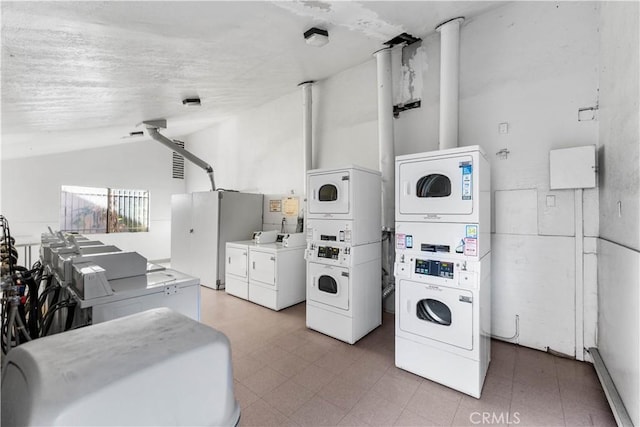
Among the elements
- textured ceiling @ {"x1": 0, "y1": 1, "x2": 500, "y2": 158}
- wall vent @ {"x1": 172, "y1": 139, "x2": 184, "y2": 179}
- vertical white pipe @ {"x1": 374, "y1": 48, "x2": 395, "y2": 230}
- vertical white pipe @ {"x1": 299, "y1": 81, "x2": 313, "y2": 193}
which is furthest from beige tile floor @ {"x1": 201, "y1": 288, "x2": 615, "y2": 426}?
wall vent @ {"x1": 172, "y1": 139, "x2": 184, "y2": 179}

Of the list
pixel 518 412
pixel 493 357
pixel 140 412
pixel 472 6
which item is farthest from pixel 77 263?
pixel 472 6

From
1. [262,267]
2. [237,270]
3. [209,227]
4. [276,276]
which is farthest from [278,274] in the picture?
[209,227]

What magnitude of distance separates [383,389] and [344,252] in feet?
4.24

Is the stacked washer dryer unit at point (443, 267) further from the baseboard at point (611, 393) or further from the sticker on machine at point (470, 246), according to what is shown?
the baseboard at point (611, 393)

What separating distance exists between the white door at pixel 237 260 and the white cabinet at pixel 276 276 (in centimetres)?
16

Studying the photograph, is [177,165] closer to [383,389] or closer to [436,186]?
[436,186]

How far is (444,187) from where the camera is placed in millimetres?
2434

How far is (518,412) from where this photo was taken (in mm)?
2033

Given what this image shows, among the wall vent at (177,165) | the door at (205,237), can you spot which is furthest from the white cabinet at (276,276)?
the wall vent at (177,165)

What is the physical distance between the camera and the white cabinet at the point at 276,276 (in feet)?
13.3

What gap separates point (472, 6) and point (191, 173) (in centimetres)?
724

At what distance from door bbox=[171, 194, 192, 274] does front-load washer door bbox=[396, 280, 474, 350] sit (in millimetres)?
4512

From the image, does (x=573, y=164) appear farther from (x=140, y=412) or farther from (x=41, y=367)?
(x=41, y=367)

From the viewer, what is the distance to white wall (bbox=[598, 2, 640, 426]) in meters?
1.73
